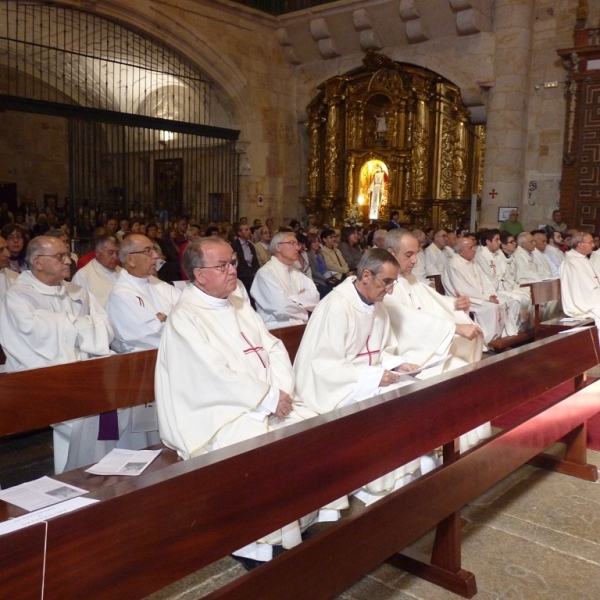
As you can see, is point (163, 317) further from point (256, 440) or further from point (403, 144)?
point (403, 144)

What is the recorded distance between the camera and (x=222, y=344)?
3.31m

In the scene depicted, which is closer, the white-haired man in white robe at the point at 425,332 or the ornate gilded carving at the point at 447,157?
the white-haired man in white robe at the point at 425,332

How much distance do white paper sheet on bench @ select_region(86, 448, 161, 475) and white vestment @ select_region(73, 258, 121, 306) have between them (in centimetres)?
276

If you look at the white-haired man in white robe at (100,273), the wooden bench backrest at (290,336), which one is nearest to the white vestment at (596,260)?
the wooden bench backrest at (290,336)

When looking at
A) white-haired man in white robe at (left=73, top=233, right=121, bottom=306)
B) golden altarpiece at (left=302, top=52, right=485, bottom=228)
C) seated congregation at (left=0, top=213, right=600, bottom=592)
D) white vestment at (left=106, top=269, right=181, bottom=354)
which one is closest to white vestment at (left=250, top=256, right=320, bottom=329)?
seated congregation at (left=0, top=213, right=600, bottom=592)

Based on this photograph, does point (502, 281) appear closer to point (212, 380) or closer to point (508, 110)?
point (508, 110)

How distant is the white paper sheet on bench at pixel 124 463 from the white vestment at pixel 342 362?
0.98 m

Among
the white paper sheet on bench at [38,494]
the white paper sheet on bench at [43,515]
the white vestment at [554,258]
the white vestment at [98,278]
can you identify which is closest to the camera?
the white paper sheet on bench at [43,515]

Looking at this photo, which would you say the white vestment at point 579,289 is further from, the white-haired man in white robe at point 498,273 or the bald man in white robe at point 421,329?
the bald man in white robe at point 421,329

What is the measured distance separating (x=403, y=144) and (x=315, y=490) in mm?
13927

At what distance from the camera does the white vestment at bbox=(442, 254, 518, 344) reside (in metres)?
7.68

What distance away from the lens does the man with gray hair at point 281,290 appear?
21.1ft

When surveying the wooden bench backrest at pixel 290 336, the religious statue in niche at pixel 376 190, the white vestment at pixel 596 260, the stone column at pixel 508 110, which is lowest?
the wooden bench backrest at pixel 290 336

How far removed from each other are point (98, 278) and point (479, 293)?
4517 millimetres
